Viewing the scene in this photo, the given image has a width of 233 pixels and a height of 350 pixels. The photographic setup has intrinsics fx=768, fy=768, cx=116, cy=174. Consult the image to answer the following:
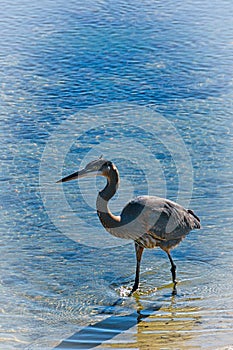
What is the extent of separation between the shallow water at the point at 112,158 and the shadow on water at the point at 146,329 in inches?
0.7

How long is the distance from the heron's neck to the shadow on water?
98cm

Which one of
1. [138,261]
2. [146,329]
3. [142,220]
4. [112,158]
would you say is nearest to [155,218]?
[142,220]

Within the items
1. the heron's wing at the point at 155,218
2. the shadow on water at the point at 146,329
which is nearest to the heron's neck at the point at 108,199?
the heron's wing at the point at 155,218

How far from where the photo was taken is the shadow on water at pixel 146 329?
6.89m

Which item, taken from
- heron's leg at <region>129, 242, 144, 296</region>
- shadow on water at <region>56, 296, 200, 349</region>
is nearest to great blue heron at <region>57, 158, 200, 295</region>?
heron's leg at <region>129, 242, 144, 296</region>

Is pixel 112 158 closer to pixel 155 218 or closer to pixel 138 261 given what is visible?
pixel 155 218

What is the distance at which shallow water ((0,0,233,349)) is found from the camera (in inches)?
292

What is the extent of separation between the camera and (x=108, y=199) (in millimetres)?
8297

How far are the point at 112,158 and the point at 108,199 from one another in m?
2.97

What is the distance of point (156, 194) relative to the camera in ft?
33.0

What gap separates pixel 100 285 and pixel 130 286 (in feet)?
1.04

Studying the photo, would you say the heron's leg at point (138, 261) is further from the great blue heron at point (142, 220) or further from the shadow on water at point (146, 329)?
the shadow on water at point (146, 329)

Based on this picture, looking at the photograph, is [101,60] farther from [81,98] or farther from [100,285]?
[100,285]

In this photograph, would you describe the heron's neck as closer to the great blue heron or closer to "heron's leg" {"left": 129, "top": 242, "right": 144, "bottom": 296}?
the great blue heron
